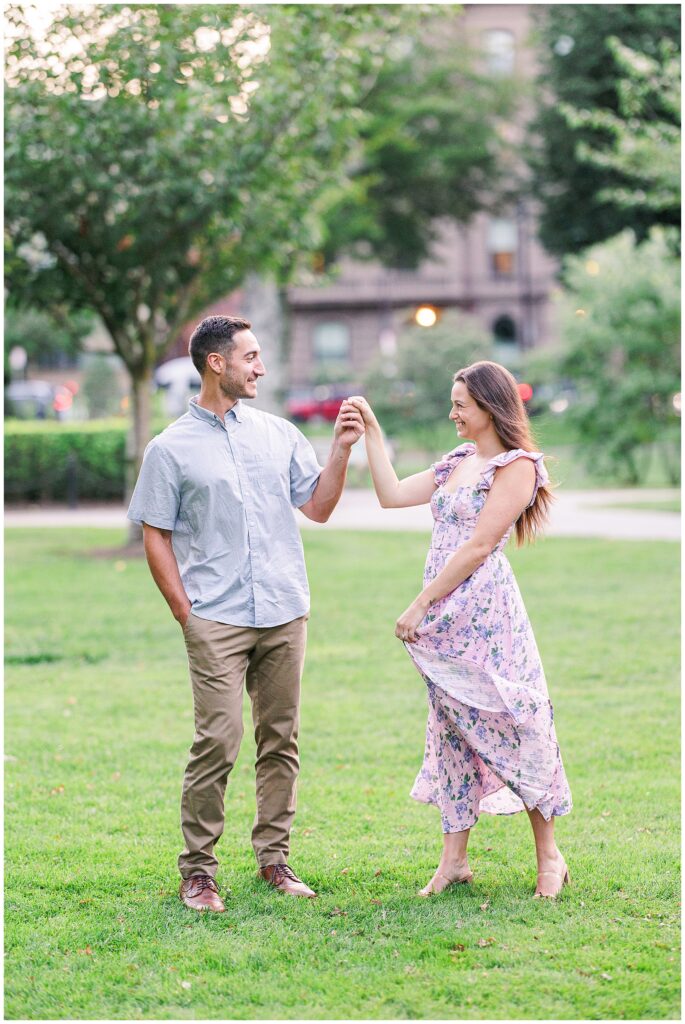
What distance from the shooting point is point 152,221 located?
43.8 ft

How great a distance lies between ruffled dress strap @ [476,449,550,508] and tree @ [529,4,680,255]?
24.2 metres

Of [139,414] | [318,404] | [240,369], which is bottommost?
[240,369]

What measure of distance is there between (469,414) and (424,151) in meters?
30.8

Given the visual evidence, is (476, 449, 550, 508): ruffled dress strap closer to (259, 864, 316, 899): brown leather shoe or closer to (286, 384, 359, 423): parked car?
(259, 864, 316, 899): brown leather shoe

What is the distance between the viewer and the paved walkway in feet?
51.5

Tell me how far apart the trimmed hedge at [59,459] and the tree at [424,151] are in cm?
1129

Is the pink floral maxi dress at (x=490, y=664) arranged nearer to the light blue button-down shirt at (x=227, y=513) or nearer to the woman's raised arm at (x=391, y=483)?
the woman's raised arm at (x=391, y=483)

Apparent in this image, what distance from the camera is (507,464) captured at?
172 inches

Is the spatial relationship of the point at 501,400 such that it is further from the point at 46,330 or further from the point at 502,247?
the point at 502,247

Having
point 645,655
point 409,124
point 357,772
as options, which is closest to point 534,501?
point 357,772

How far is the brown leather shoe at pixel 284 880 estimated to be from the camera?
4.53 meters

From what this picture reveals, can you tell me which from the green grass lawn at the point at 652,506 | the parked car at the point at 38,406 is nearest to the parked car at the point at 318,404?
the parked car at the point at 38,406

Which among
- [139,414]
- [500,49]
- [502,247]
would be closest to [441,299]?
[502,247]

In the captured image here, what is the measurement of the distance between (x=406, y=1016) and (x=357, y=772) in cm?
267
